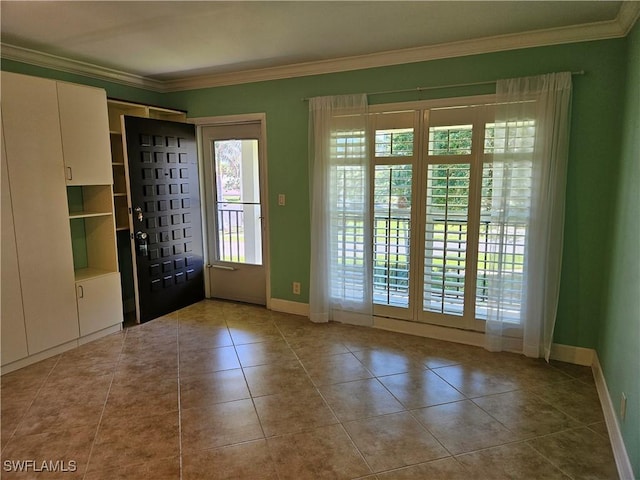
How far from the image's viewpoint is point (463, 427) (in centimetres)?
243

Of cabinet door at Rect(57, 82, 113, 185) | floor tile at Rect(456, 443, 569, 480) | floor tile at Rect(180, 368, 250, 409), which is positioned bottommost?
floor tile at Rect(456, 443, 569, 480)

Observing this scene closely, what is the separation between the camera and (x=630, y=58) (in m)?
2.60

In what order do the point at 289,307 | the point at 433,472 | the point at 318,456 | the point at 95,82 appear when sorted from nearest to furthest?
the point at 433,472 < the point at 318,456 < the point at 95,82 < the point at 289,307

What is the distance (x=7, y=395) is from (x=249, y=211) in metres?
2.67

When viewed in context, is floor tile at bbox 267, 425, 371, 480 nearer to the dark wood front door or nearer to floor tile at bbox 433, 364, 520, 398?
floor tile at bbox 433, 364, 520, 398

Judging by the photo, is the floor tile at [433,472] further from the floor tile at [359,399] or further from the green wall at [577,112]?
the green wall at [577,112]

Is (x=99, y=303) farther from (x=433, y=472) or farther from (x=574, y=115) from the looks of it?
(x=574, y=115)

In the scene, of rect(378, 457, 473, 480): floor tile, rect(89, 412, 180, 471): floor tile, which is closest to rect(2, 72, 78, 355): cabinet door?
rect(89, 412, 180, 471): floor tile

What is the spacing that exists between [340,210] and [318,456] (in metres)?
2.25

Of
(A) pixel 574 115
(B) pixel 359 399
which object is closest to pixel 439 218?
(A) pixel 574 115

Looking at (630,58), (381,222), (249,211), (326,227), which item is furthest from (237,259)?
(630,58)

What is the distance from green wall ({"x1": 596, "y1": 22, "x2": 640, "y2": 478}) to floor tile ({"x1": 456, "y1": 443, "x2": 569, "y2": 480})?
1.28 feet

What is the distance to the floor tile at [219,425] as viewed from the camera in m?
2.31

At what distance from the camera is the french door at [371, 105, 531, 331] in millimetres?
3283
